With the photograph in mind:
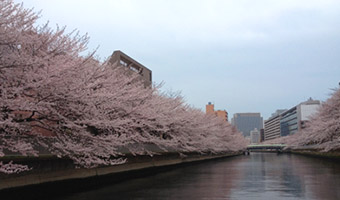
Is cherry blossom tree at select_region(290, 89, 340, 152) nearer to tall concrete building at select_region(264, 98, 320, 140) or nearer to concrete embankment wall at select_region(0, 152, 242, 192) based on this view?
concrete embankment wall at select_region(0, 152, 242, 192)

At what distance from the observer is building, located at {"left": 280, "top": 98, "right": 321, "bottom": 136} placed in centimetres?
15550

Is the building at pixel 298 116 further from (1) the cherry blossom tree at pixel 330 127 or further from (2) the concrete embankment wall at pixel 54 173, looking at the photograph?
(2) the concrete embankment wall at pixel 54 173

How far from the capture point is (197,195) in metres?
15.3

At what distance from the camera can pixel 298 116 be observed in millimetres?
163375

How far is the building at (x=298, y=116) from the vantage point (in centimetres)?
15550

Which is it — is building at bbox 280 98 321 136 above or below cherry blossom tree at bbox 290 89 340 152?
above

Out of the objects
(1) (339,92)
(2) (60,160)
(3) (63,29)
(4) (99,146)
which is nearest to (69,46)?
(3) (63,29)

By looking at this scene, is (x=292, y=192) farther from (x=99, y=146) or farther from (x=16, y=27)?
(x=16, y=27)

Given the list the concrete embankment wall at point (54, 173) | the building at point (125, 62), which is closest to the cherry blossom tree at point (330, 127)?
the concrete embankment wall at point (54, 173)

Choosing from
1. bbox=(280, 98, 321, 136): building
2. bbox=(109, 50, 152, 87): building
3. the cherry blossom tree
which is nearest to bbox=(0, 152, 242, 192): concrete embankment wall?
the cherry blossom tree

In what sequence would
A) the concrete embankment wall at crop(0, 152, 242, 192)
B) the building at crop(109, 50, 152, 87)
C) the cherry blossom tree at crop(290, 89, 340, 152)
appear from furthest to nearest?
1. the building at crop(109, 50, 152, 87)
2. the cherry blossom tree at crop(290, 89, 340, 152)
3. the concrete embankment wall at crop(0, 152, 242, 192)

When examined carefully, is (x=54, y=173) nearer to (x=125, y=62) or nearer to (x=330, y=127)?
(x=330, y=127)

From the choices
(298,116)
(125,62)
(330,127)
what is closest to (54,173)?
(330,127)

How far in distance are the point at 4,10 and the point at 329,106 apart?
4759cm
